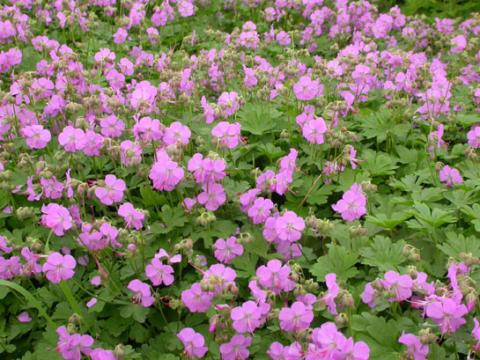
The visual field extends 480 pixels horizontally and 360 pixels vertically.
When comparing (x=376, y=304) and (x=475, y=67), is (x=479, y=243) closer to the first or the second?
(x=376, y=304)

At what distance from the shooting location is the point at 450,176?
2.88m

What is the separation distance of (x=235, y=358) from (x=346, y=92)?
183 centimetres

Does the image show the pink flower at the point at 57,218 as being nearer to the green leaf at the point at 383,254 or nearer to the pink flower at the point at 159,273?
the pink flower at the point at 159,273

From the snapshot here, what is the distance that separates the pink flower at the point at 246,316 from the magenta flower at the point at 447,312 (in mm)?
533

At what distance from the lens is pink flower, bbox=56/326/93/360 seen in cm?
227

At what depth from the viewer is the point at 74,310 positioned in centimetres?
246

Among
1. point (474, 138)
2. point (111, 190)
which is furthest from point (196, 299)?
point (474, 138)

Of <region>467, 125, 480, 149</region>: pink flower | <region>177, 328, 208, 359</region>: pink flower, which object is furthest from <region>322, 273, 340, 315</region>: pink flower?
<region>467, 125, 480, 149</region>: pink flower

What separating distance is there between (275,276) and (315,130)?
3.22 feet

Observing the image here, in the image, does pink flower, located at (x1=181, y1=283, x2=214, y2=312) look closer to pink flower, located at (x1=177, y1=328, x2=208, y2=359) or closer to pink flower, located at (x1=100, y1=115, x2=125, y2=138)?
pink flower, located at (x1=177, y1=328, x2=208, y2=359)

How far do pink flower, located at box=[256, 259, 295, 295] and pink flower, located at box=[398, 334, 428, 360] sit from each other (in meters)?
0.43

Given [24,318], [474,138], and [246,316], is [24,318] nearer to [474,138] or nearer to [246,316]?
[246,316]

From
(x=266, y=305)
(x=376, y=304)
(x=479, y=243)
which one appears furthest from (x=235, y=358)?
(x=479, y=243)

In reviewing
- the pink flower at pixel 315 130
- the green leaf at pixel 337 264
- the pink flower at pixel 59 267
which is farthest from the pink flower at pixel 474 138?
the pink flower at pixel 59 267
